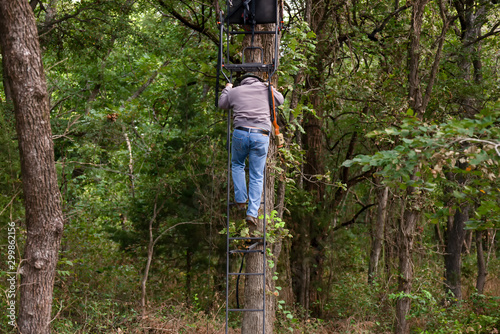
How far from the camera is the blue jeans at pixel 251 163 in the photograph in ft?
19.0

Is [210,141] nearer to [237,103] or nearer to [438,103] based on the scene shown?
[237,103]

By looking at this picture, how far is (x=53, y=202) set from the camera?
6.43 metres

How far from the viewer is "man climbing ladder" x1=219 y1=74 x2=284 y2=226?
578 centimetres

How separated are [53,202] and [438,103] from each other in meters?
8.30

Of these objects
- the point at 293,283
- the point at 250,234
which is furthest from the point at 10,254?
the point at 293,283

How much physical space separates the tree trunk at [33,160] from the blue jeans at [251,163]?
249cm

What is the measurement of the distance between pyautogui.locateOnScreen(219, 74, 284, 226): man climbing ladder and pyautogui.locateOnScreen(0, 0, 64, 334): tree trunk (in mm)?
2446

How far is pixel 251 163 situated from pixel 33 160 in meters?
2.83

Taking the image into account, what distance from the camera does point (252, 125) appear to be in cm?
580

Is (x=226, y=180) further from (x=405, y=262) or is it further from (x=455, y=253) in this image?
(x=455, y=253)

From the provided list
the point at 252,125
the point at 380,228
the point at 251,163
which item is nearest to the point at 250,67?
the point at 252,125

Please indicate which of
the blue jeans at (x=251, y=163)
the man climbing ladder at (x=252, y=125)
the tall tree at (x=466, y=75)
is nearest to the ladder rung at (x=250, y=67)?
the man climbing ladder at (x=252, y=125)

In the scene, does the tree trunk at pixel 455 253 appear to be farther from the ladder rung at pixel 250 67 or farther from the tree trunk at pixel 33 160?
the tree trunk at pixel 33 160

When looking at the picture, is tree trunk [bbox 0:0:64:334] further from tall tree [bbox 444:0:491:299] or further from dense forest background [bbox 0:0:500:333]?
tall tree [bbox 444:0:491:299]
